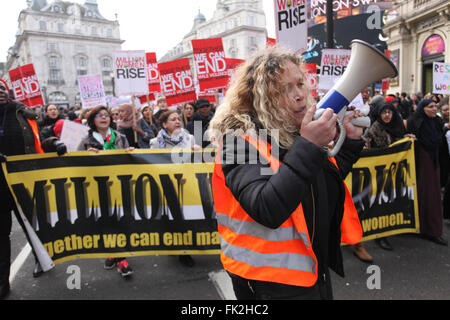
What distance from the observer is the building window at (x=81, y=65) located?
69069 mm

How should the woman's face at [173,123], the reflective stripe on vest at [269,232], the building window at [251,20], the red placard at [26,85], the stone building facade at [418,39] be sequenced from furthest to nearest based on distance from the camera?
the building window at [251,20] < the stone building facade at [418,39] < the red placard at [26,85] < the woman's face at [173,123] < the reflective stripe on vest at [269,232]

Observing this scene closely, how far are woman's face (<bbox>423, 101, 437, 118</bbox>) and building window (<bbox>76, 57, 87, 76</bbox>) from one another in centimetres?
7426

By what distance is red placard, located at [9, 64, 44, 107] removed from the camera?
7.46 m

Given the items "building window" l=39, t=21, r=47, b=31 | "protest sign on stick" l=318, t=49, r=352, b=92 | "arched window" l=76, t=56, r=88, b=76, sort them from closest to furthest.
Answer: "protest sign on stick" l=318, t=49, r=352, b=92 < "building window" l=39, t=21, r=47, b=31 < "arched window" l=76, t=56, r=88, b=76

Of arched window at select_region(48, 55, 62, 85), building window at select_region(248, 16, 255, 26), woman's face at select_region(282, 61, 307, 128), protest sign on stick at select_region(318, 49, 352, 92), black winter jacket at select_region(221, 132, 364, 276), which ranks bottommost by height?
black winter jacket at select_region(221, 132, 364, 276)

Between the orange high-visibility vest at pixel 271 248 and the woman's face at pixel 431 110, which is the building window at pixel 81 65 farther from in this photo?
the orange high-visibility vest at pixel 271 248

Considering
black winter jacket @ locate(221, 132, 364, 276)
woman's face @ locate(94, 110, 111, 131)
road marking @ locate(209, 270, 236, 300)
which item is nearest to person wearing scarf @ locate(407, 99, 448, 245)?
road marking @ locate(209, 270, 236, 300)

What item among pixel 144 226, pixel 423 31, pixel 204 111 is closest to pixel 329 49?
pixel 204 111

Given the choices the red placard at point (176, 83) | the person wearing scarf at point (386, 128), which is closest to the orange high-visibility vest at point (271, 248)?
the person wearing scarf at point (386, 128)

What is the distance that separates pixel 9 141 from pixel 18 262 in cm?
155

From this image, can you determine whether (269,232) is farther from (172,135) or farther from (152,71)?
(152,71)

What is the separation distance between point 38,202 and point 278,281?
113 inches

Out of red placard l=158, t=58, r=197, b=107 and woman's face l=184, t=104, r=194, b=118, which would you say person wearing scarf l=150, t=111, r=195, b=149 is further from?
red placard l=158, t=58, r=197, b=107
